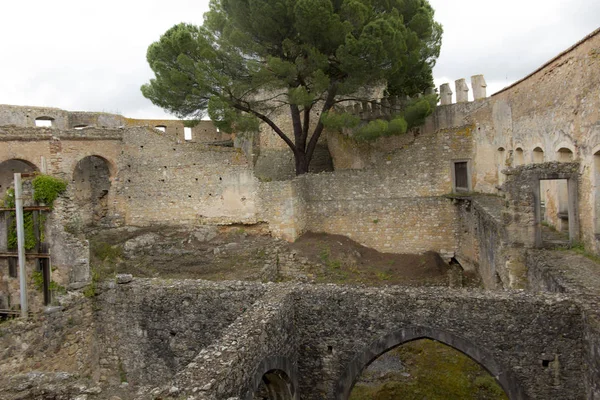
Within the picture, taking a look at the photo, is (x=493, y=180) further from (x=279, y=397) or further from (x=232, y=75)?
(x=279, y=397)

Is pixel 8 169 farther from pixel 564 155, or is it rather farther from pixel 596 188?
pixel 596 188

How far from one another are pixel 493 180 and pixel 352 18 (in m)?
6.85

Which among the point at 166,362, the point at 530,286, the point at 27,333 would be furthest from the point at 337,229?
the point at 27,333

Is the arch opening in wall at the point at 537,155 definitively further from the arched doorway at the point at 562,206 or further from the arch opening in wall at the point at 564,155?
the arch opening in wall at the point at 564,155

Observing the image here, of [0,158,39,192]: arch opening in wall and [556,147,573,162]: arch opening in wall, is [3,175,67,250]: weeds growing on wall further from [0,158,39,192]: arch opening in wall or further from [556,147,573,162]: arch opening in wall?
[556,147,573,162]: arch opening in wall

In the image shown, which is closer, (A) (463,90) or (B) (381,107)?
(A) (463,90)

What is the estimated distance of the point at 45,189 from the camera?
9.11m

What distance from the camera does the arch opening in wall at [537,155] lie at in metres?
11.0

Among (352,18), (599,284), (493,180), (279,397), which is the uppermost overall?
(352,18)

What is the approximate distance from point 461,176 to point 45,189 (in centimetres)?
1207

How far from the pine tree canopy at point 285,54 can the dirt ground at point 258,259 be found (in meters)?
3.89

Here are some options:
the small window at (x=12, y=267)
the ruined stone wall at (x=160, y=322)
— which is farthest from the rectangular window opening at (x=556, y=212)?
the small window at (x=12, y=267)

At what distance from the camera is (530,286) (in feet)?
28.1

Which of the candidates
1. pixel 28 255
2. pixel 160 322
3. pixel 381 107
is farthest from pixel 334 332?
pixel 381 107
